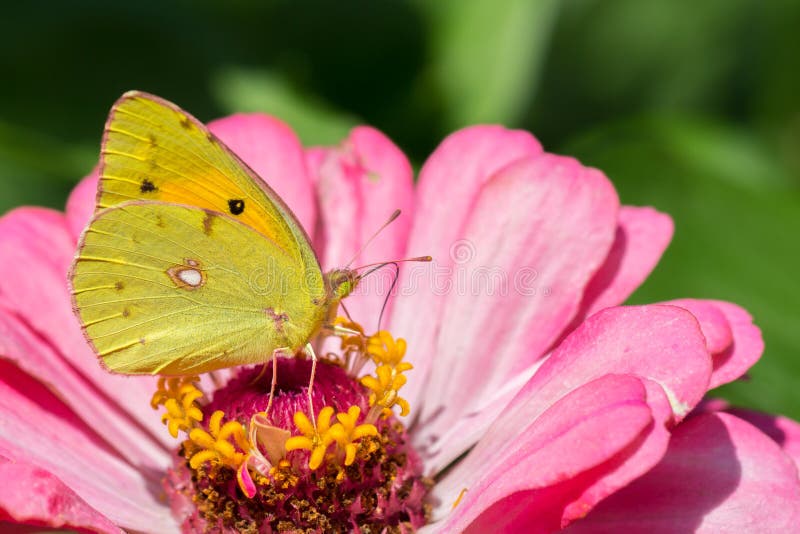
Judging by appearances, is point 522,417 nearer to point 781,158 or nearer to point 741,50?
point 781,158

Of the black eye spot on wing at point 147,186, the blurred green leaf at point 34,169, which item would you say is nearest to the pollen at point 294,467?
the black eye spot on wing at point 147,186

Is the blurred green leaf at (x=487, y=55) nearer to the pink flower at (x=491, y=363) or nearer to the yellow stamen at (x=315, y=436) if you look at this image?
the pink flower at (x=491, y=363)

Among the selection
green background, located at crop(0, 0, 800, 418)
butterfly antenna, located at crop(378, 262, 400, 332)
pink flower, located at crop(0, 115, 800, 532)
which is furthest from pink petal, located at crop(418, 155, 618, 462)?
green background, located at crop(0, 0, 800, 418)

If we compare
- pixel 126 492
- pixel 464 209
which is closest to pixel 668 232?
pixel 464 209

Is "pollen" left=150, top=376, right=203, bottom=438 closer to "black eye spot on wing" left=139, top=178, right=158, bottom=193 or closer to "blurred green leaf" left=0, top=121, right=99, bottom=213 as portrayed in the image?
"black eye spot on wing" left=139, top=178, right=158, bottom=193

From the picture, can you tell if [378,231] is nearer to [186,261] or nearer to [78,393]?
[186,261]
